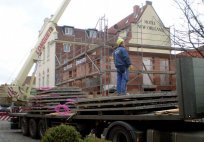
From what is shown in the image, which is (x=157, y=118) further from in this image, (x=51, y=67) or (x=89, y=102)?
(x=51, y=67)

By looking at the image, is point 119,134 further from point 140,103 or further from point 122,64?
point 122,64

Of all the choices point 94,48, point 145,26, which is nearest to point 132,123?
point 94,48

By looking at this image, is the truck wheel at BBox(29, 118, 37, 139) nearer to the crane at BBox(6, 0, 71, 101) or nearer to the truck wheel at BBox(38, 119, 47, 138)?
the truck wheel at BBox(38, 119, 47, 138)

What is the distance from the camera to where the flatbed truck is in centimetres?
845

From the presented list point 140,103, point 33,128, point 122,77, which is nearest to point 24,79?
point 33,128

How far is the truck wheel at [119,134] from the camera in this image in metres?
9.87

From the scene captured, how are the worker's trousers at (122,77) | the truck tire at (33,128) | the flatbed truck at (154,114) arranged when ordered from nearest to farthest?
the flatbed truck at (154,114), the worker's trousers at (122,77), the truck tire at (33,128)

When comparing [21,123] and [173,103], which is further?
[21,123]

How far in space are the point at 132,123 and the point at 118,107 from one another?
0.70 metres

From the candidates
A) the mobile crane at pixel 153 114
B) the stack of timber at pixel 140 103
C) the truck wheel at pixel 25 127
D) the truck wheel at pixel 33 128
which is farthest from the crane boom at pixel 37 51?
the stack of timber at pixel 140 103

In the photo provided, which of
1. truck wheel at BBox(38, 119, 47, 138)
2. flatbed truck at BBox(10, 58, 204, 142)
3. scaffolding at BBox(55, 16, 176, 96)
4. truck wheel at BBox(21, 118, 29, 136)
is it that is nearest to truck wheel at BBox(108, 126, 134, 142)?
flatbed truck at BBox(10, 58, 204, 142)

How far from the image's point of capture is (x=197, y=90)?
8.55 m

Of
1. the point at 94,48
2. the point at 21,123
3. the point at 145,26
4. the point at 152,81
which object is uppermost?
the point at 145,26

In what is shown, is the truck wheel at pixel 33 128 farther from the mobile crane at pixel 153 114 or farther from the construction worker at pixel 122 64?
the construction worker at pixel 122 64
